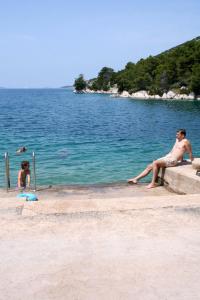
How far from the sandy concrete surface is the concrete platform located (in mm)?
2086

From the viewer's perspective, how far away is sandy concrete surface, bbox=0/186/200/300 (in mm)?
4047

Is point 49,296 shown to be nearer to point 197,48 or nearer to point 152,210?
point 152,210

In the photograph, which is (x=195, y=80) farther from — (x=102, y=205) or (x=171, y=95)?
(x=102, y=205)

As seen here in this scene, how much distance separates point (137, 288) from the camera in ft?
13.3

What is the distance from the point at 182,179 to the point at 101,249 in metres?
4.97

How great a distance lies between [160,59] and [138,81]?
31.7ft

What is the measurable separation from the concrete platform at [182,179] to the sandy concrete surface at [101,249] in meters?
2.09

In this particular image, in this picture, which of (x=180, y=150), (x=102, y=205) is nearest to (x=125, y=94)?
(x=180, y=150)

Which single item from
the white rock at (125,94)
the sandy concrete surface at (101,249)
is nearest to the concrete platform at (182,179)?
the sandy concrete surface at (101,249)

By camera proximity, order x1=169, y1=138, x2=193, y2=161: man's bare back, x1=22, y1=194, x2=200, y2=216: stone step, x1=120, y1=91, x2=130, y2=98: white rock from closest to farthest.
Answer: x1=22, y1=194, x2=200, y2=216: stone step
x1=169, y1=138, x2=193, y2=161: man's bare back
x1=120, y1=91, x2=130, y2=98: white rock

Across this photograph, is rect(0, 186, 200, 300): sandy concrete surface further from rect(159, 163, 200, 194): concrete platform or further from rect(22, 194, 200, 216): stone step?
rect(159, 163, 200, 194): concrete platform

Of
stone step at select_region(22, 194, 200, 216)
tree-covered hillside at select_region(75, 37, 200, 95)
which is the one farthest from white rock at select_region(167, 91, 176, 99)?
stone step at select_region(22, 194, 200, 216)

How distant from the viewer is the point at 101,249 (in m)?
4.93

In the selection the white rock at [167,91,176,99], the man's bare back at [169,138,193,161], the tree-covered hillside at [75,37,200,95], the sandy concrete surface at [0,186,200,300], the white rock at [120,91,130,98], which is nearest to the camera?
the sandy concrete surface at [0,186,200,300]
